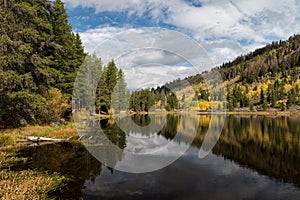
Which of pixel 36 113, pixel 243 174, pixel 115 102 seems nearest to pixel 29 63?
pixel 36 113

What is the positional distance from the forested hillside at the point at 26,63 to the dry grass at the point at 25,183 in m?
11.7

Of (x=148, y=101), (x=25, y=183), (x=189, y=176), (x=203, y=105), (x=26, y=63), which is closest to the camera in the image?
(x=25, y=183)

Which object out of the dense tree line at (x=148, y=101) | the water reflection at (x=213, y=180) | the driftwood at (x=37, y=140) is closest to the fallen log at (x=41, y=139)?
the driftwood at (x=37, y=140)

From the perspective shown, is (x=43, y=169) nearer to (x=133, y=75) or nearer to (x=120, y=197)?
(x=120, y=197)

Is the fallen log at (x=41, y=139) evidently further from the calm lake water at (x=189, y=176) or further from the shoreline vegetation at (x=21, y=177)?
the calm lake water at (x=189, y=176)

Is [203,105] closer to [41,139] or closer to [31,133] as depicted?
[31,133]

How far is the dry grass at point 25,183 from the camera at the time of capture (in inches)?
426

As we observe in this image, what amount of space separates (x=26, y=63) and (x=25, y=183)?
19769 millimetres

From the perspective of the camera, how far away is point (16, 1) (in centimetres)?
2767

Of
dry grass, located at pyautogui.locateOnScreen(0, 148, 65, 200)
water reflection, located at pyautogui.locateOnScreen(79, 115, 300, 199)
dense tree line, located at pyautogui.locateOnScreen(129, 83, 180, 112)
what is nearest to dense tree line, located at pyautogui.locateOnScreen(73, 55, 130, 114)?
dense tree line, located at pyautogui.locateOnScreen(129, 83, 180, 112)

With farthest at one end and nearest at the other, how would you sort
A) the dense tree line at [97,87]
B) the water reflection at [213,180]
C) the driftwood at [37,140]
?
the dense tree line at [97,87], the driftwood at [37,140], the water reflection at [213,180]

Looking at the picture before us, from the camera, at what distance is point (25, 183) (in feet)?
39.9

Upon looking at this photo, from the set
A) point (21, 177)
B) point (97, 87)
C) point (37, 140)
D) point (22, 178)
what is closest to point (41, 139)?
point (37, 140)

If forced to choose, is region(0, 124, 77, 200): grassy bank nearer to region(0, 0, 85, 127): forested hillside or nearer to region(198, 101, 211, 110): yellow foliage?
region(0, 0, 85, 127): forested hillside
